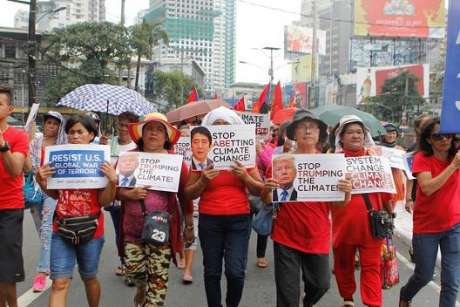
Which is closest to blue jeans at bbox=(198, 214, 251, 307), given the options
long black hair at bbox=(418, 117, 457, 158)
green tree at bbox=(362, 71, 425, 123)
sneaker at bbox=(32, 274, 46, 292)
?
long black hair at bbox=(418, 117, 457, 158)

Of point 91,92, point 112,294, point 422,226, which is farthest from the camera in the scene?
point 91,92

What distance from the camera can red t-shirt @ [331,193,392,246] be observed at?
4.20 m

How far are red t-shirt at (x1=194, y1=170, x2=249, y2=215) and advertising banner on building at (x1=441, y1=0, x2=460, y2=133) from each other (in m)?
1.52

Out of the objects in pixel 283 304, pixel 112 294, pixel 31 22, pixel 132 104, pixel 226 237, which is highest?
pixel 31 22

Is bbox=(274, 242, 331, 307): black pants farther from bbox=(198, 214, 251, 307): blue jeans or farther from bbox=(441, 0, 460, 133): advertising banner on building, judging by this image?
bbox=(441, 0, 460, 133): advertising banner on building

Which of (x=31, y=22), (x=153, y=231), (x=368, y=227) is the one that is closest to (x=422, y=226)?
(x=368, y=227)

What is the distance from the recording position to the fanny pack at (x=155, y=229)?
12.4ft

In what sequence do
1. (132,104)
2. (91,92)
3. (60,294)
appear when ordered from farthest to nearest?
1. (91,92)
2. (132,104)
3. (60,294)

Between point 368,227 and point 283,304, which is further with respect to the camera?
point 368,227

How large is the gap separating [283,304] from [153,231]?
1.07 metres

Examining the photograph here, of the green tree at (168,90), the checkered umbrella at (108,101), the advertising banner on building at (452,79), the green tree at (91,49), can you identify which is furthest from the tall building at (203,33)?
the advertising banner on building at (452,79)

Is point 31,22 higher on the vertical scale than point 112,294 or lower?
higher

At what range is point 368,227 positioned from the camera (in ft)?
13.8

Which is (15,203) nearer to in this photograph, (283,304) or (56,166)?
(56,166)
